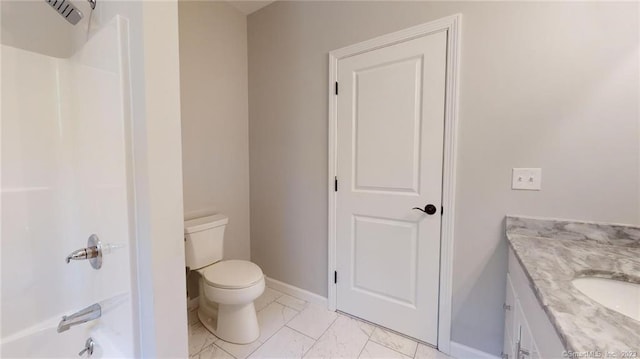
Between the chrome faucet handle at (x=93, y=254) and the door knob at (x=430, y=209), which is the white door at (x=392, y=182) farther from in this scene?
the chrome faucet handle at (x=93, y=254)

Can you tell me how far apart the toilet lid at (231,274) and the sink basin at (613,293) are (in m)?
1.55

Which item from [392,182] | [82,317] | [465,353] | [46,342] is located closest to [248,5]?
[392,182]

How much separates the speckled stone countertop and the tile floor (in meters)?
0.93

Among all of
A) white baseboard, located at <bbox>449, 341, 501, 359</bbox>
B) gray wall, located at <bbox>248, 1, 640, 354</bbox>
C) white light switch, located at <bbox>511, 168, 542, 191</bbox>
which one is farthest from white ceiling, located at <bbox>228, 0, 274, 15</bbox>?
white baseboard, located at <bbox>449, 341, 501, 359</bbox>

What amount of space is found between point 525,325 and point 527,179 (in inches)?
29.2

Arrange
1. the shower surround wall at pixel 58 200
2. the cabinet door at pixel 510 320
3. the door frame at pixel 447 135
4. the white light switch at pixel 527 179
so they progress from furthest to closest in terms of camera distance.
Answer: the door frame at pixel 447 135 < the white light switch at pixel 527 179 < the cabinet door at pixel 510 320 < the shower surround wall at pixel 58 200

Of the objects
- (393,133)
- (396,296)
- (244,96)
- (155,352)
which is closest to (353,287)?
(396,296)

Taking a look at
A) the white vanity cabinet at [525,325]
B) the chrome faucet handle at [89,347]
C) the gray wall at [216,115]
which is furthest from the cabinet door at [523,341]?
the gray wall at [216,115]

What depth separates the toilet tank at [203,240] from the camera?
1.71 meters

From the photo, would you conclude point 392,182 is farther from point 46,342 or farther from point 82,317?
point 46,342

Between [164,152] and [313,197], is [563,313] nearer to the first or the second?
[164,152]

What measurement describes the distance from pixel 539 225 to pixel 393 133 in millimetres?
921

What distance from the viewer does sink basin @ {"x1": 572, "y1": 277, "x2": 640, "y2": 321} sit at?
82 centimetres

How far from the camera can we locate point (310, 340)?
1.64 metres
